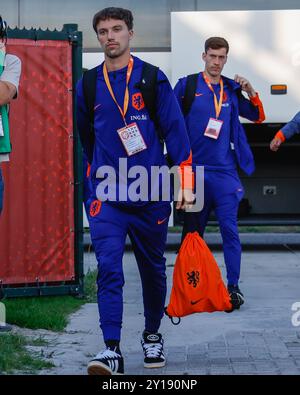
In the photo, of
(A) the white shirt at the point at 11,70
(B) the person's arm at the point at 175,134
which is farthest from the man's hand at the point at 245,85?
(B) the person's arm at the point at 175,134

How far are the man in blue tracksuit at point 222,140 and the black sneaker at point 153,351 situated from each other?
2.13 meters

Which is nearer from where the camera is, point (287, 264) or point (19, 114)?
point (19, 114)

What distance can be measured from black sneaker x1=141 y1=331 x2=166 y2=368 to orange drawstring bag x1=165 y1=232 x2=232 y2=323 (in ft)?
0.53

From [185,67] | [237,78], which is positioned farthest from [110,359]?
[185,67]

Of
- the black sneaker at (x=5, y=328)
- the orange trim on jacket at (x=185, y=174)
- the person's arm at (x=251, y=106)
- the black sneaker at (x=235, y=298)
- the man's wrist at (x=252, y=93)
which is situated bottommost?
the black sneaker at (x=235, y=298)

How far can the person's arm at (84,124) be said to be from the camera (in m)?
5.42

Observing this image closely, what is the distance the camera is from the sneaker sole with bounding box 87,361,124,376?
495cm

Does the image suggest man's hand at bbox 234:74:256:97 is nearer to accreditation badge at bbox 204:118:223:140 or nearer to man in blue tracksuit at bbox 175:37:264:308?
man in blue tracksuit at bbox 175:37:264:308

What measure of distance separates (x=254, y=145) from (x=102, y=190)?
321 inches

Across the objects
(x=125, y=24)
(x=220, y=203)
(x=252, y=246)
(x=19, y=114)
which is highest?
(x=125, y=24)

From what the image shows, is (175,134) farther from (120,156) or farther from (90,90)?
(90,90)

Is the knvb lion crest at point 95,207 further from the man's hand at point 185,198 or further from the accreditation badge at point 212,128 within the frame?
the accreditation badge at point 212,128
